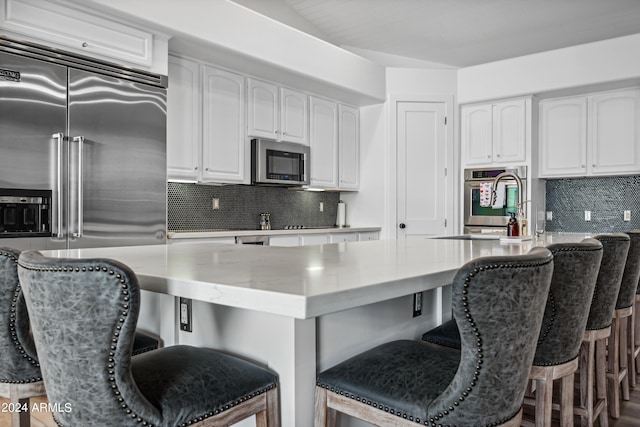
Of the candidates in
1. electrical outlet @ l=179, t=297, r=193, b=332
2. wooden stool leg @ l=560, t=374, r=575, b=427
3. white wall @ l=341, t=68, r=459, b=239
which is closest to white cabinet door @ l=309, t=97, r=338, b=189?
white wall @ l=341, t=68, r=459, b=239

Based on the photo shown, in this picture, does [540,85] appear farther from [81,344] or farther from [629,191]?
[81,344]

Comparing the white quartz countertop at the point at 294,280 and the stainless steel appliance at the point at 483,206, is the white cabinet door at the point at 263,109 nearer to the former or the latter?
the stainless steel appliance at the point at 483,206

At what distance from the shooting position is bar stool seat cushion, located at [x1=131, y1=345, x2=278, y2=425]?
→ 998mm

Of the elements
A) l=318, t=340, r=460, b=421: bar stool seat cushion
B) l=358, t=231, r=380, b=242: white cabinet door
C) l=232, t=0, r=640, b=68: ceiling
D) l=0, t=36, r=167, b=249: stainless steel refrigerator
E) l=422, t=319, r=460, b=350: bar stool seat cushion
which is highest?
l=232, t=0, r=640, b=68: ceiling

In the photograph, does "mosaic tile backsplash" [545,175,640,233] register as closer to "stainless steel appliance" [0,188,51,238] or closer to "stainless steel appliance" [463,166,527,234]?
"stainless steel appliance" [463,166,527,234]

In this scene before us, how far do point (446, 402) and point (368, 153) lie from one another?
15.8 ft

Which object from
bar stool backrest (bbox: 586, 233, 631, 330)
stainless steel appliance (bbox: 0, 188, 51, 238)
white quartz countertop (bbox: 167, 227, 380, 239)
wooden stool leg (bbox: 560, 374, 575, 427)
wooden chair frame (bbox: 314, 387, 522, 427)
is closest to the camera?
wooden chair frame (bbox: 314, 387, 522, 427)

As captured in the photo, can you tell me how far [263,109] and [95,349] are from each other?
3.85m

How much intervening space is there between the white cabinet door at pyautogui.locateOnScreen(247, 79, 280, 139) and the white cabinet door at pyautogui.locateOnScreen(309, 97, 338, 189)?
0.54 meters

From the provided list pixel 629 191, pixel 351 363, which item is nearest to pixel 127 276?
pixel 351 363

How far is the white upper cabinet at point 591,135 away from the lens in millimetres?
4773

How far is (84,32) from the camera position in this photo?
2932mm

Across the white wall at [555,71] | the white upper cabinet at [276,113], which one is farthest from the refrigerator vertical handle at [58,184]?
the white wall at [555,71]

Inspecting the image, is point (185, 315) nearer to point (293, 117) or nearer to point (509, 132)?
point (293, 117)
